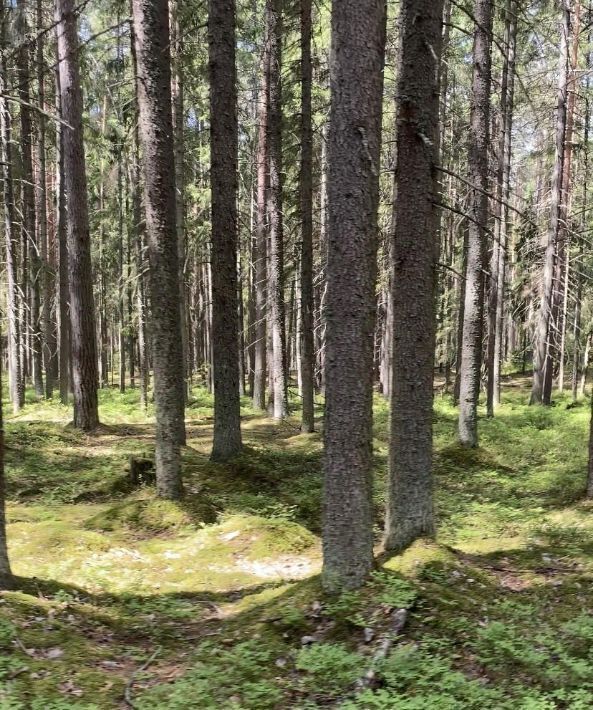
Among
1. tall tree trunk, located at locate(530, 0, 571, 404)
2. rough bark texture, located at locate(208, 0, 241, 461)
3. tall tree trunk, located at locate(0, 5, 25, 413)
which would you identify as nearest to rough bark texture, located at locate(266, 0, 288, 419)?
rough bark texture, located at locate(208, 0, 241, 461)

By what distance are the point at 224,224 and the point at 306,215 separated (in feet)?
11.6

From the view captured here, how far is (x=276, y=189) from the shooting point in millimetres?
14219

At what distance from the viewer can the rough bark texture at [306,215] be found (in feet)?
41.5

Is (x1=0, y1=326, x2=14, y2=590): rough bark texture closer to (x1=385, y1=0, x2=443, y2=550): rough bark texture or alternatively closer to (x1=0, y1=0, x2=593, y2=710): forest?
(x1=0, y1=0, x2=593, y2=710): forest

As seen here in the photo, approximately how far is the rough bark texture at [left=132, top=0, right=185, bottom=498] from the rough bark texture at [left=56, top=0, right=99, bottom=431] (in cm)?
537

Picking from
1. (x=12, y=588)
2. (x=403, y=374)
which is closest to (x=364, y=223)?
(x=403, y=374)

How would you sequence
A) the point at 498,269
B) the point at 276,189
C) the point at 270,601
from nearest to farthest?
the point at 270,601 → the point at 276,189 → the point at 498,269

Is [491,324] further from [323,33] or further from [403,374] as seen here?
[403,374]

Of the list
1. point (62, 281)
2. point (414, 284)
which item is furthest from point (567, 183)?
point (62, 281)

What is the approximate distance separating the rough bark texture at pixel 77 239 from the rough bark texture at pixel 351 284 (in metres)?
9.20

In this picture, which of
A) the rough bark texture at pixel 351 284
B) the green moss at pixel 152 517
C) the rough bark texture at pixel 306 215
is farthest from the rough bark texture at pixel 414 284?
the rough bark texture at pixel 306 215

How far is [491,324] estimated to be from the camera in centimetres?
1806

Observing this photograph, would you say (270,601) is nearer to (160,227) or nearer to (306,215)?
(160,227)

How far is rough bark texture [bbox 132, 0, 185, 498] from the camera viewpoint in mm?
7176
